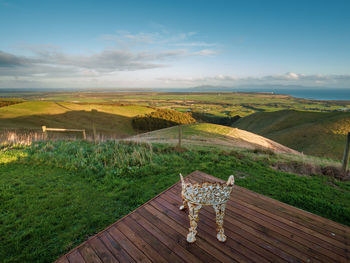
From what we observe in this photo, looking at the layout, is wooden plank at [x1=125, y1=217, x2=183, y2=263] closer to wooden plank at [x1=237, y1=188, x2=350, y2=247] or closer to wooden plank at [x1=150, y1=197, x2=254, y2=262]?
wooden plank at [x1=150, y1=197, x2=254, y2=262]

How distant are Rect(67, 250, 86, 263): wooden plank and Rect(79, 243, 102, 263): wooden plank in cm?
4

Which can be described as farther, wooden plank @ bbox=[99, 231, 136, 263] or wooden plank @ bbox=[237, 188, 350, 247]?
wooden plank @ bbox=[237, 188, 350, 247]

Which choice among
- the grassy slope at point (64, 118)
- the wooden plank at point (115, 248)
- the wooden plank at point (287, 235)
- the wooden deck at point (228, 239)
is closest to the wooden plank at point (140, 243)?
the wooden deck at point (228, 239)

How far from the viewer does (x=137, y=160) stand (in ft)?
24.6

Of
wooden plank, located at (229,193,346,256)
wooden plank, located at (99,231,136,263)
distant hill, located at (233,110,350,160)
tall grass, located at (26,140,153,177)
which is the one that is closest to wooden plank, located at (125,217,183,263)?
wooden plank, located at (99,231,136,263)

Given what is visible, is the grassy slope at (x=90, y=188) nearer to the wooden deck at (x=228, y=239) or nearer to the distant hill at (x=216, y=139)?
the wooden deck at (x=228, y=239)

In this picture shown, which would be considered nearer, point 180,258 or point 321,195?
point 180,258

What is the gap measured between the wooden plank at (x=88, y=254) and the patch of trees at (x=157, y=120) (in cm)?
4764

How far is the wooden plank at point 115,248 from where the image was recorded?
2.51 metres

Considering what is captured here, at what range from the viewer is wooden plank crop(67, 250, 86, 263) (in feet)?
8.14

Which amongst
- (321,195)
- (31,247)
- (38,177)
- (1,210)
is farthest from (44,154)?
(321,195)

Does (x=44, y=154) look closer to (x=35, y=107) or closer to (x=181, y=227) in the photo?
(x=181, y=227)

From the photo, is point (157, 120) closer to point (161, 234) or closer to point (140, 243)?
point (161, 234)

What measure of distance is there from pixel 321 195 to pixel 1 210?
9465 mm
